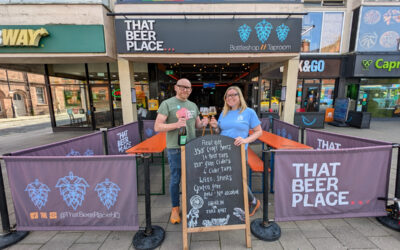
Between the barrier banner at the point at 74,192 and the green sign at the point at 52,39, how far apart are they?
529cm

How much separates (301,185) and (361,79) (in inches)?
535

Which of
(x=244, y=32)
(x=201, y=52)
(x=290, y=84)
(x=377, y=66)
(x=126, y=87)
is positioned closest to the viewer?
(x=244, y=32)

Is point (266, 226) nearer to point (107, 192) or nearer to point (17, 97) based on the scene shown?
point (107, 192)

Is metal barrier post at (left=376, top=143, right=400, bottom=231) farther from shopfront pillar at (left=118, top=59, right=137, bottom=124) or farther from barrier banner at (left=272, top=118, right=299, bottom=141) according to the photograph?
shopfront pillar at (left=118, top=59, right=137, bottom=124)

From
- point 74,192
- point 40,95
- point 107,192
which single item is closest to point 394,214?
point 107,192

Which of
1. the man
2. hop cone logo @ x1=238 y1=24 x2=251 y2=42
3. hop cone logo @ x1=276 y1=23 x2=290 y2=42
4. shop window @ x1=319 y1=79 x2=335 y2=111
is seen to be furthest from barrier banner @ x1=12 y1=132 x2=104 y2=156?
shop window @ x1=319 y1=79 x2=335 y2=111

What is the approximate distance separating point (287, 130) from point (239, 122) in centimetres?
305

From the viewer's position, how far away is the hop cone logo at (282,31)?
6246 millimetres

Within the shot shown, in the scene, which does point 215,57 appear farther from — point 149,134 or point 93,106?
point 93,106

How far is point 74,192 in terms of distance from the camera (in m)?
2.18

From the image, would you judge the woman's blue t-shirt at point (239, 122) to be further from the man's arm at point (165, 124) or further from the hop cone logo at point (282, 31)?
the hop cone logo at point (282, 31)

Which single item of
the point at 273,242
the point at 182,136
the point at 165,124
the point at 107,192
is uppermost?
the point at 165,124

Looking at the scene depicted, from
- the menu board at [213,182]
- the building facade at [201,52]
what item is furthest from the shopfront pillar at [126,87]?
the menu board at [213,182]

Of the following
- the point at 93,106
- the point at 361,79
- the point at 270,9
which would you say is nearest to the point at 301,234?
the point at 270,9
